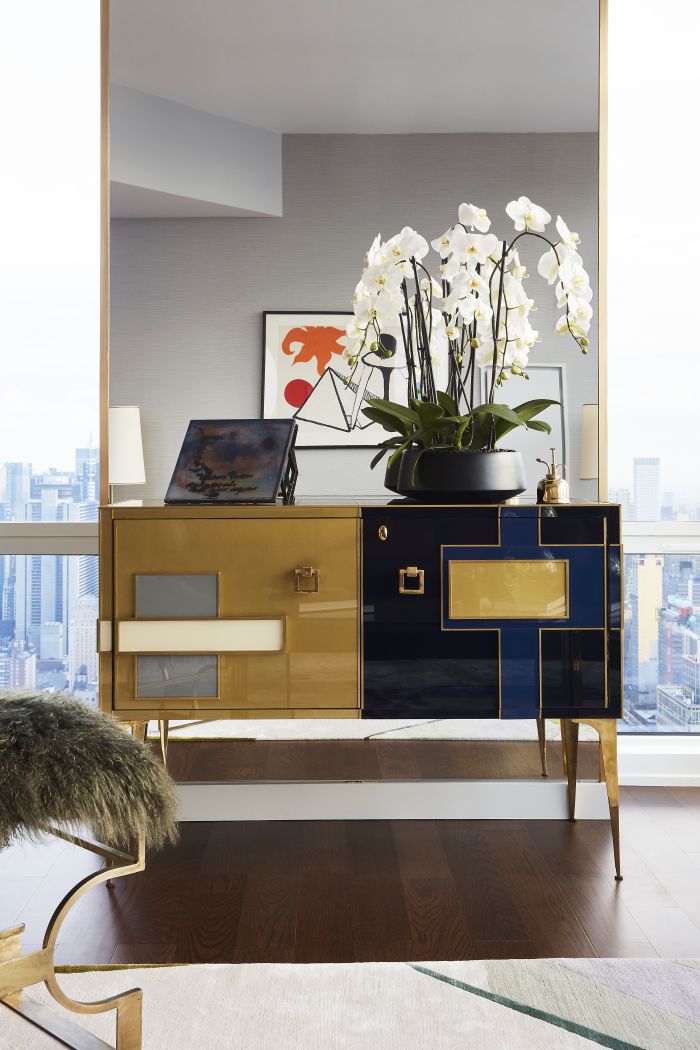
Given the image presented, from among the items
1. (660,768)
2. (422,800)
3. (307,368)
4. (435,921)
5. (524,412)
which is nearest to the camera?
(435,921)

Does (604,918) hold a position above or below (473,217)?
below

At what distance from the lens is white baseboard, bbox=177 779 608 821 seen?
2.51 m

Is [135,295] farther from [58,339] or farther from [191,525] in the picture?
[191,525]

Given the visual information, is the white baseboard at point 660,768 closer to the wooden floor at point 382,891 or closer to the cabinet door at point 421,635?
the wooden floor at point 382,891

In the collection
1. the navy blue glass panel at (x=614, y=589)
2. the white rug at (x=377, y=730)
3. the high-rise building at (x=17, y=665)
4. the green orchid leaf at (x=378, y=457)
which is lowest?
the white rug at (x=377, y=730)

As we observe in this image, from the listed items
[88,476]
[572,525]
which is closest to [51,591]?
[88,476]

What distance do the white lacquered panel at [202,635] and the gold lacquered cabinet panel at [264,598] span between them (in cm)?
2

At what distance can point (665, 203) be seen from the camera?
282cm

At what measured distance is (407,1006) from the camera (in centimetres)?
160

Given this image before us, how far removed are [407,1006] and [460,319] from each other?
1.57 m

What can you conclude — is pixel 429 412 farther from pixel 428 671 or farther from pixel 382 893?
pixel 382 893

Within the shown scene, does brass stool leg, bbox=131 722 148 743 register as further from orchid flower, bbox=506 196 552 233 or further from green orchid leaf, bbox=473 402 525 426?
orchid flower, bbox=506 196 552 233

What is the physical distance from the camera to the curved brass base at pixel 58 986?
1290mm

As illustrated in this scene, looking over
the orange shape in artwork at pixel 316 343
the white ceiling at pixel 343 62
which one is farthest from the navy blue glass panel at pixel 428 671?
the white ceiling at pixel 343 62
